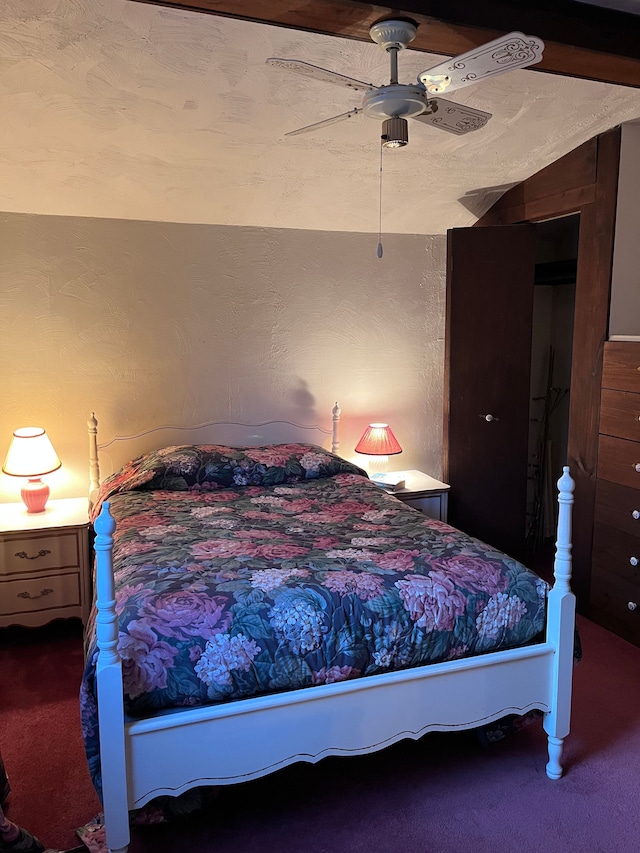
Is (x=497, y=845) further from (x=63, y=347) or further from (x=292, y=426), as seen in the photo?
(x=63, y=347)

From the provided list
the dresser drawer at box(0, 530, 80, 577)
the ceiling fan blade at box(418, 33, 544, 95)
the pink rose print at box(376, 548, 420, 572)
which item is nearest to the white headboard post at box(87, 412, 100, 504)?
the dresser drawer at box(0, 530, 80, 577)

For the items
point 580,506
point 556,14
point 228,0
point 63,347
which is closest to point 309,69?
point 228,0

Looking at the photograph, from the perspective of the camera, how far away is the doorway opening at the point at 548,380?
171 inches

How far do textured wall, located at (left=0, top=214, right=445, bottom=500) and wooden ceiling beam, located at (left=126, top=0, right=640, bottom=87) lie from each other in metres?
1.49

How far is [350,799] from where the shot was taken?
6.61ft

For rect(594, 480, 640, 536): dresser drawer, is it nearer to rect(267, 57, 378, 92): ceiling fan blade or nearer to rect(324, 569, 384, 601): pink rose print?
rect(324, 569, 384, 601): pink rose print

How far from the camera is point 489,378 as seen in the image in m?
3.81

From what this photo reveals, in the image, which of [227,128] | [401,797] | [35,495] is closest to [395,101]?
[227,128]

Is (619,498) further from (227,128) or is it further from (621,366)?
(227,128)

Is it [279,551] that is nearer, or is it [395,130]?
[395,130]

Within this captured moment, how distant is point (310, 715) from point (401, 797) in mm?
471

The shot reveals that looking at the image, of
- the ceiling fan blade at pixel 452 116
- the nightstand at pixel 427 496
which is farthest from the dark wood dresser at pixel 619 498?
the ceiling fan blade at pixel 452 116

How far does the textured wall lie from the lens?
3.27 metres

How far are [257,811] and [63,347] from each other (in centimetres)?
229
